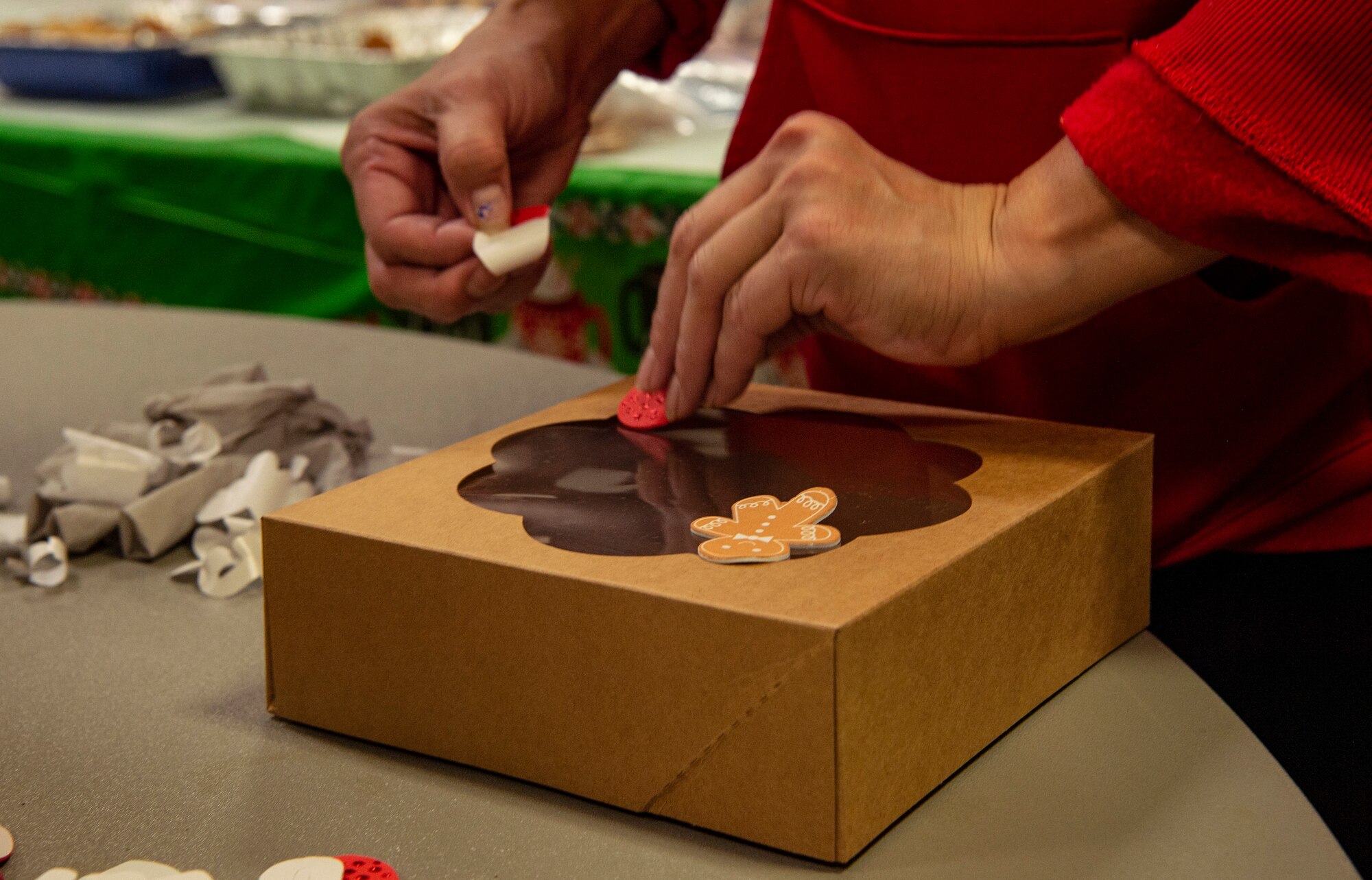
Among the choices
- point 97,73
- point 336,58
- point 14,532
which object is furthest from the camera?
point 97,73

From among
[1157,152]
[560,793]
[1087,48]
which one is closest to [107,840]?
[560,793]

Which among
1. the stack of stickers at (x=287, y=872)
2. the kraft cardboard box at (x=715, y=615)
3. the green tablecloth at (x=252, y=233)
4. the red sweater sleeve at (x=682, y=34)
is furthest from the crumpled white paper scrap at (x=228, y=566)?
the green tablecloth at (x=252, y=233)

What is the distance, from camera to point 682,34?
1.05 metres

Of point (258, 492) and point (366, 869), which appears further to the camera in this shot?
point (258, 492)

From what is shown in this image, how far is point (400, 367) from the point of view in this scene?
Result: 3.68 ft

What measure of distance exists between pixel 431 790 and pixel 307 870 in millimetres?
69

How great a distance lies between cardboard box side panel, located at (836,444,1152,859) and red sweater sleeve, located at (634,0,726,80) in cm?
55

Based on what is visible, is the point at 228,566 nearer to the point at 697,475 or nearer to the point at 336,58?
the point at 697,475

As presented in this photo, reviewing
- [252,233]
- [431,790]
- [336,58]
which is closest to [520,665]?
[431,790]

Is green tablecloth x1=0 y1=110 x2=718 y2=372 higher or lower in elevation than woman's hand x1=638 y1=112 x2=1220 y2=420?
lower

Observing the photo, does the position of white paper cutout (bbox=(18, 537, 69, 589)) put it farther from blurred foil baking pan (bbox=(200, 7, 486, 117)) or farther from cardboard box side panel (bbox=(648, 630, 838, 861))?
blurred foil baking pan (bbox=(200, 7, 486, 117))

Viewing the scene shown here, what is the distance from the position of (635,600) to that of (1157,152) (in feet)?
0.97

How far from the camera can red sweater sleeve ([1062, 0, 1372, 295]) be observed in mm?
554

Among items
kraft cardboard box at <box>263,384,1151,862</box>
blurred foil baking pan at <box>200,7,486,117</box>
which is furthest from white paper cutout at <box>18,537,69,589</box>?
blurred foil baking pan at <box>200,7,486,117</box>
